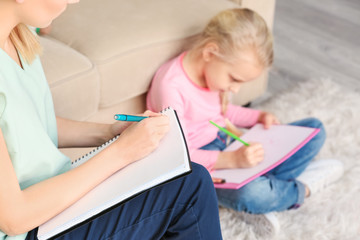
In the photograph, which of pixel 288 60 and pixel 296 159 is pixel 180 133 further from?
pixel 288 60

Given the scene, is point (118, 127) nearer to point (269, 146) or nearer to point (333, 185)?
point (269, 146)

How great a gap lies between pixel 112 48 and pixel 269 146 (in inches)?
22.5

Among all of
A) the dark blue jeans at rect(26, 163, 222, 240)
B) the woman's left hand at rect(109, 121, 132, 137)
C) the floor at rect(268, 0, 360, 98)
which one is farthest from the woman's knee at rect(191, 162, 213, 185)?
the floor at rect(268, 0, 360, 98)

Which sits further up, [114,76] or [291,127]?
[114,76]

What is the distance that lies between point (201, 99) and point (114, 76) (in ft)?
0.90

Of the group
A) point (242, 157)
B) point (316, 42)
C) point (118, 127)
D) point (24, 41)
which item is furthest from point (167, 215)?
point (316, 42)

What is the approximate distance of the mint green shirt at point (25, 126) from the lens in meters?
0.81

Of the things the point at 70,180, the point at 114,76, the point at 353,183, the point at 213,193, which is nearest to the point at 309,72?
the point at 353,183

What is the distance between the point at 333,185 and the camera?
1.62m

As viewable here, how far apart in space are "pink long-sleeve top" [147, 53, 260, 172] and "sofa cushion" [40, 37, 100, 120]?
194 millimetres

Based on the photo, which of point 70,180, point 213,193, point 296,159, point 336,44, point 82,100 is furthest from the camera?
point 336,44

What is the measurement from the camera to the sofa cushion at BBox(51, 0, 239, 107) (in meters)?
1.44

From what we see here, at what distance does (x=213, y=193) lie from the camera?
0.95m

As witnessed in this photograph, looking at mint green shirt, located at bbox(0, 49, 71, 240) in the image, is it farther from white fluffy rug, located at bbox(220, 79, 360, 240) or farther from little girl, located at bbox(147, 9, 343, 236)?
white fluffy rug, located at bbox(220, 79, 360, 240)
